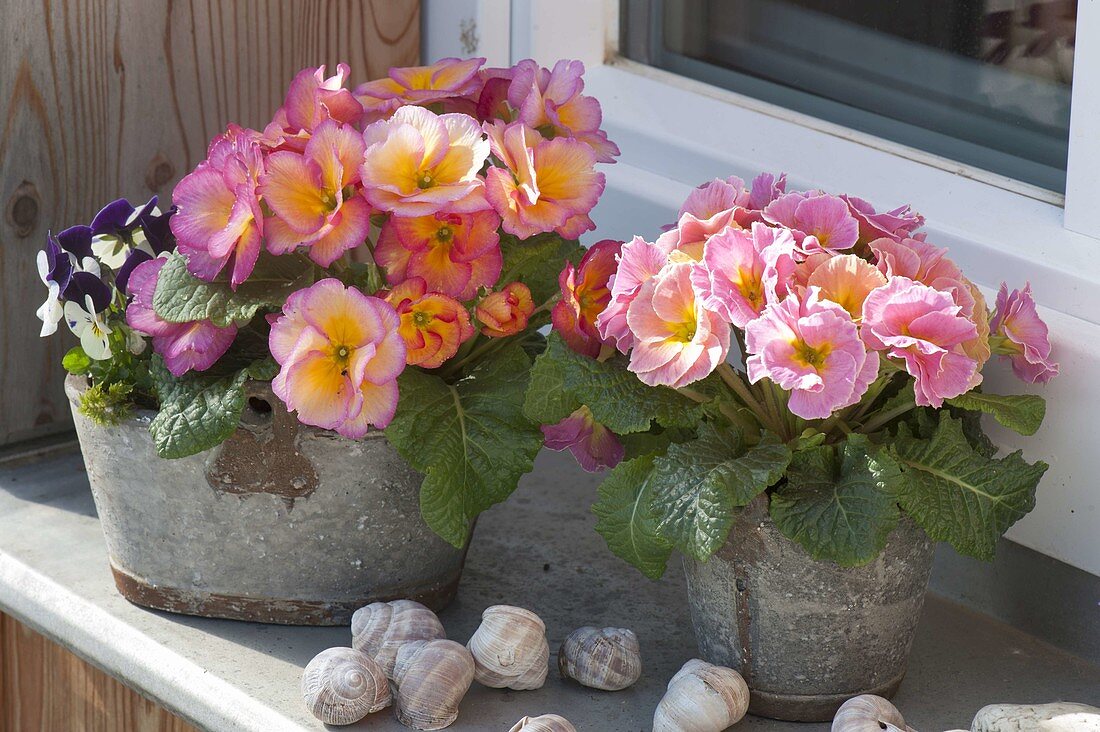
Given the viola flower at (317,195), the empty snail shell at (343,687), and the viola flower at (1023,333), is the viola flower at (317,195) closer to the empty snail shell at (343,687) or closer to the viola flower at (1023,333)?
the empty snail shell at (343,687)

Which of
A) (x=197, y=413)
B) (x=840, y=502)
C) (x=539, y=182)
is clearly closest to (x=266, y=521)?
(x=197, y=413)

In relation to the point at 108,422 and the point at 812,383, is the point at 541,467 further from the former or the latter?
the point at 812,383

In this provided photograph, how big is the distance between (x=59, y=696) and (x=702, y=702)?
67 cm

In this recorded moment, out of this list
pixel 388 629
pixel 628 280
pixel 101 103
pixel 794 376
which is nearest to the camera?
pixel 794 376

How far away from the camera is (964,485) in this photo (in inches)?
36.9

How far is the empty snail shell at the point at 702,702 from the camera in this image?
934 mm

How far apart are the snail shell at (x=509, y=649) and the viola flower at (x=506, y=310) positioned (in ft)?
0.69

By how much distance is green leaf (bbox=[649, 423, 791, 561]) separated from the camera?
2.92 feet

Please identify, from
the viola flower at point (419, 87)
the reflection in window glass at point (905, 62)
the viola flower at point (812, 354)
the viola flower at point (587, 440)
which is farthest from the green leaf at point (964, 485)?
the viola flower at point (419, 87)

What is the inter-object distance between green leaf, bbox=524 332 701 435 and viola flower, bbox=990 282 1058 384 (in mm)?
232

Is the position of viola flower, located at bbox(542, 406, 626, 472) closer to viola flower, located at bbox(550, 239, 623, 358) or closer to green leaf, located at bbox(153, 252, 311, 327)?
viola flower, located at bbox(550, 239, 623, 358)

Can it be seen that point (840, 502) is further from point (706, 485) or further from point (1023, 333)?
point (1023, 333)

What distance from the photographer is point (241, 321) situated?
0.99 metres

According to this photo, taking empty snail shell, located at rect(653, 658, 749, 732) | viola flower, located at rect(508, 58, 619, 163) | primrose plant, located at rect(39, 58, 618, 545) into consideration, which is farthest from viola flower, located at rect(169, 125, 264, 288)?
empty snail shell, located at rect(653, 658, 749, 732)
